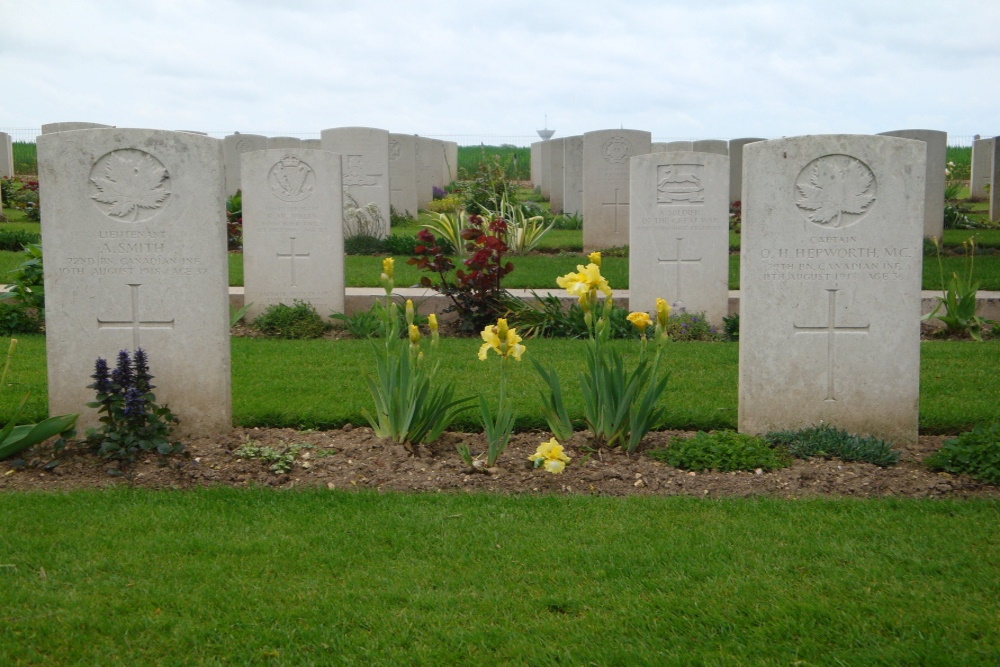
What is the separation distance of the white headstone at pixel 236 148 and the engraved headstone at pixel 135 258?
1474 cm

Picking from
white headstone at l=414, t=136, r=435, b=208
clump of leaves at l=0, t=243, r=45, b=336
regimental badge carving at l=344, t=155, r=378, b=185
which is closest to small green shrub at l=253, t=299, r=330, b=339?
clump of leaves at l=0, t=243, r=45, b=336

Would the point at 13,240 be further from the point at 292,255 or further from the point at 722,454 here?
the point at 722,454

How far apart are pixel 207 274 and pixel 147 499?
128 centimetres

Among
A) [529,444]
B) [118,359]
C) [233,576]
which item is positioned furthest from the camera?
[529,444]

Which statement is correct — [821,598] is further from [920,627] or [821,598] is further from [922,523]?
[922,523]

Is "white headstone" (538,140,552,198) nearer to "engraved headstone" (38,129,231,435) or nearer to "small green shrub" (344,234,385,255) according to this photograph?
"small green shrub" (344,234,385,255)

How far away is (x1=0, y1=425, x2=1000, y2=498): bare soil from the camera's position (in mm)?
4648

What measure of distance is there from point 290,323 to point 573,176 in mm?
10928

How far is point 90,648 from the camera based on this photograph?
3.13 metres

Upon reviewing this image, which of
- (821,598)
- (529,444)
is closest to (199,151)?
(529,444)

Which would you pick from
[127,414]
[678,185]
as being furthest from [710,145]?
[127,414]

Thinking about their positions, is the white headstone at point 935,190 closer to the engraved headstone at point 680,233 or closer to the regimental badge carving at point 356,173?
the engraved headstone at point 680,233

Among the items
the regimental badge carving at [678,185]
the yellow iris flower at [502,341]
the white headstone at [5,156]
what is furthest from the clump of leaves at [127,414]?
the white headstone at [5,156]

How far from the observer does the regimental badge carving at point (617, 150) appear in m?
15.7
